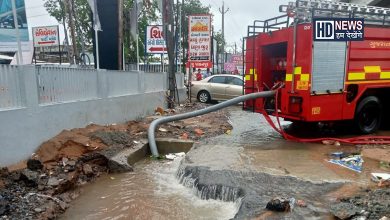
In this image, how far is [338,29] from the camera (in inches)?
284

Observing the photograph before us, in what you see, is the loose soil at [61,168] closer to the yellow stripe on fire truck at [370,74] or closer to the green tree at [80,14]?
the yellow stripe on fire truck at [370,74]

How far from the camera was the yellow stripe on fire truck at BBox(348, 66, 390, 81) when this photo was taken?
764cm

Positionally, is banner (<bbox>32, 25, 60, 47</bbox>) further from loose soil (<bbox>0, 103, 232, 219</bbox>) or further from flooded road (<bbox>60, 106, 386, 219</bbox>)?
flooded road (<bbox>60, 106, 386, 219</bbox>)

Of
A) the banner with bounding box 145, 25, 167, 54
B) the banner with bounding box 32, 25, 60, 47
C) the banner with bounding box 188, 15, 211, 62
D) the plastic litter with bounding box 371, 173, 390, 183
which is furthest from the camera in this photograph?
the banner with bounding box 32, 25, 60, 47

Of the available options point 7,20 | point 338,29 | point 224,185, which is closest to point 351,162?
point 224,185

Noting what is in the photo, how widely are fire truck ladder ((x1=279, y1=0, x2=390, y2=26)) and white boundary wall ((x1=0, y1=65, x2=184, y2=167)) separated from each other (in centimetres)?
480

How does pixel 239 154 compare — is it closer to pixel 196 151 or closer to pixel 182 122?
pixel 196 151

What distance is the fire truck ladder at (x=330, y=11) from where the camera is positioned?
7.16 metres

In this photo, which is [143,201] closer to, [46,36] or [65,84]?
[65,84]

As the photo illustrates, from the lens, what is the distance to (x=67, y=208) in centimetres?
502

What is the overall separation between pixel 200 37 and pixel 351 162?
424 inches

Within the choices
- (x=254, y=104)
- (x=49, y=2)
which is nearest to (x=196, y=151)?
(x=254, y=104)

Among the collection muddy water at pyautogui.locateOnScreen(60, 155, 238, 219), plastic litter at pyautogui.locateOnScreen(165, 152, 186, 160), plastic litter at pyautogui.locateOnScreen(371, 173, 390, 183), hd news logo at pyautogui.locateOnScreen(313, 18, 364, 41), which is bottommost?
muddy water at pyautogui.locateOnScreen(60, 155, 238, 219)

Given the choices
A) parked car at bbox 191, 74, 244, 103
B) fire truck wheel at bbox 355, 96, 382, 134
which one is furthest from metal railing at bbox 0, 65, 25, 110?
parked car at bbox 191, 74, 244, 103
